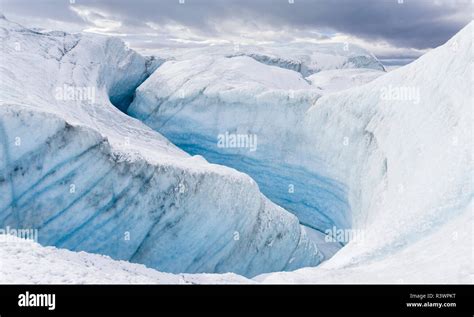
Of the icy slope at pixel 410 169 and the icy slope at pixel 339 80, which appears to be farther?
the icy slope at pixel 339 80

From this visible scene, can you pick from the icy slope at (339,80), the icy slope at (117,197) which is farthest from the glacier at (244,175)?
the icy slope at (339,80)

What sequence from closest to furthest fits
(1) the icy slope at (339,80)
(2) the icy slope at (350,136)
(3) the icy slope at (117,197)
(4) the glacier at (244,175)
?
1. (4) the glacier at (244,175)
2. (2) the icy slope at (350,136)
3. (3) the icy slope at (117,197)
4. (1) the icy slope at (339,80)

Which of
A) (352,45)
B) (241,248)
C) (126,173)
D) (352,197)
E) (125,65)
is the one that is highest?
(352,45)

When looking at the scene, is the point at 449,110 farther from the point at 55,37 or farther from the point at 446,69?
the point at 55,37

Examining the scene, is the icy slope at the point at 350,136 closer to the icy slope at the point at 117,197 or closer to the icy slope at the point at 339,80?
the icy slope at the point at 117,197

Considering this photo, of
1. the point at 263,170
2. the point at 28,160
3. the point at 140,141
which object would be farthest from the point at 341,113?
the point at 28,160

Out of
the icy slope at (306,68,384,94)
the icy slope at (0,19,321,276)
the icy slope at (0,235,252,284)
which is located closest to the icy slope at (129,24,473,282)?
the icy slope at (0,235,252,284)
